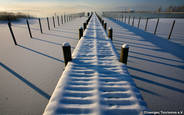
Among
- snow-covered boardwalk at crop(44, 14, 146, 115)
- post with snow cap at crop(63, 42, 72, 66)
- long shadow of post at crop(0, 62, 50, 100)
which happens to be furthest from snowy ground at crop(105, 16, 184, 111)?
long shadow of post at crop(0, 62, 50, 100)

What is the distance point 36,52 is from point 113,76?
4.56 meters

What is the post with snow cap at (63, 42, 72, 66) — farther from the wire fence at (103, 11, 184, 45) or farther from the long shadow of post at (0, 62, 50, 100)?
the wire fence at (103, 11, 184, 45)

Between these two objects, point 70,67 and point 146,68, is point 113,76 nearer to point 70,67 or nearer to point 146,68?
point 70,67

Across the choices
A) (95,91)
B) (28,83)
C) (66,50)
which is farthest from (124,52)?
(28,83)

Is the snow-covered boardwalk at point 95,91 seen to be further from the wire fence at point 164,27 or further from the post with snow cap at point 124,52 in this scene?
the wire fence at point 164,27

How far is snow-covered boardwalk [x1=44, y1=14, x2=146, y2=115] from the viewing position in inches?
70.9

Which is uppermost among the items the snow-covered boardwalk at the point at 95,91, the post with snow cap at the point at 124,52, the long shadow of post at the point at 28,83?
the post with snow cap at the point at 124,52

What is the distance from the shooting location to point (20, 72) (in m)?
3.38

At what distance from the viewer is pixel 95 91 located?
2.21 metres

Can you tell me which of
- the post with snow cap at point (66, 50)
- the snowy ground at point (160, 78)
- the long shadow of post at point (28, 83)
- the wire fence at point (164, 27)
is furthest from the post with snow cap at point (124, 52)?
the wire fence at point (164, 27)

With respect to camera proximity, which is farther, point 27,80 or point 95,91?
point 27,80

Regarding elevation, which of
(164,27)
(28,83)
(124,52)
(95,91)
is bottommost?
(28,83)

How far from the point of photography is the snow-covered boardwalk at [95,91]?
1800 millimetres

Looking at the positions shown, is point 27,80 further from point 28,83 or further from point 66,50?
point 66,50
